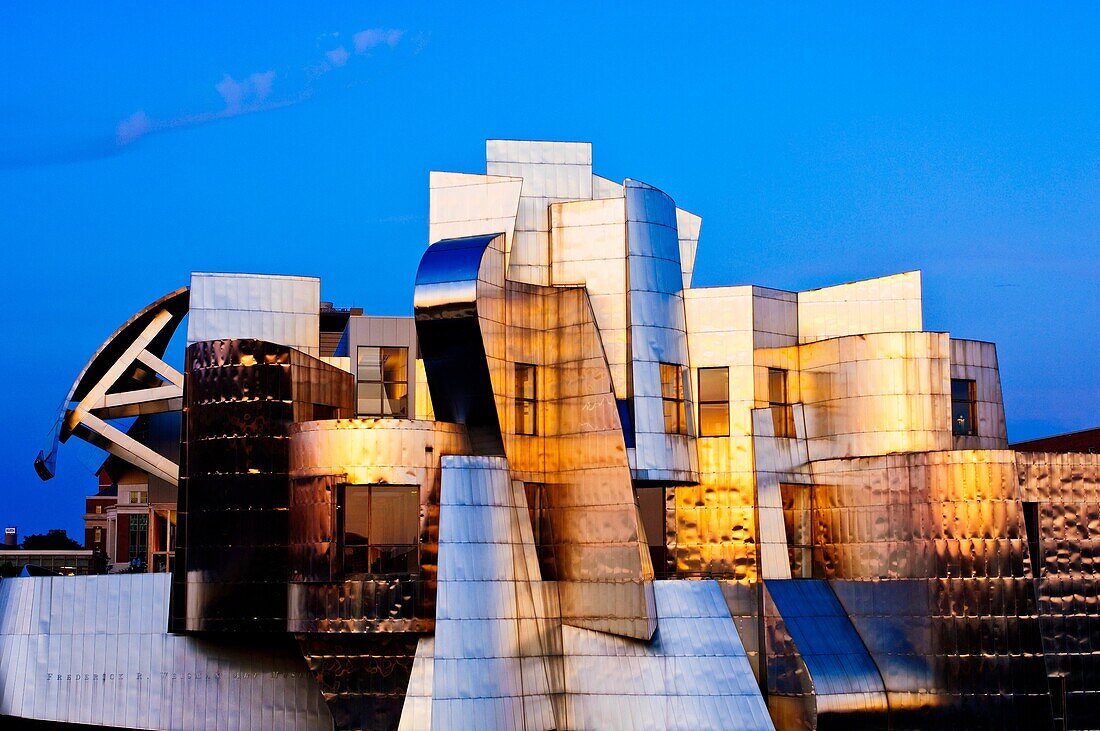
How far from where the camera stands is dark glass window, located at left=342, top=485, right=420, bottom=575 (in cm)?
4494

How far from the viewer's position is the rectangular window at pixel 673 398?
4791 centimetres

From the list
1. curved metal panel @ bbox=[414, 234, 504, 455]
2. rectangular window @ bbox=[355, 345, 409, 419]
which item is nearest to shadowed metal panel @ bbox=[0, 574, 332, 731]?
rectangular window @ bbox=[355, 345, 409, 419]

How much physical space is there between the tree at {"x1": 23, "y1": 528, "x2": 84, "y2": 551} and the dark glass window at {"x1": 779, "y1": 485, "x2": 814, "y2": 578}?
247 ft

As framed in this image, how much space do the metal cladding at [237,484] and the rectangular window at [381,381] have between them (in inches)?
115

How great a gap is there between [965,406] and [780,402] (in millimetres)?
6351

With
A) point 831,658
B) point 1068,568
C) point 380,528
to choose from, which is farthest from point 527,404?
point 1068,568

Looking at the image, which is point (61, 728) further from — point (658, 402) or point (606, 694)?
point (658, 402)

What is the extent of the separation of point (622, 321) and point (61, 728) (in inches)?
1070

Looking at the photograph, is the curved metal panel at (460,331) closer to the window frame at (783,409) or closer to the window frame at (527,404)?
the window frame at (527,404)

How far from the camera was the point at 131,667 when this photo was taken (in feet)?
170

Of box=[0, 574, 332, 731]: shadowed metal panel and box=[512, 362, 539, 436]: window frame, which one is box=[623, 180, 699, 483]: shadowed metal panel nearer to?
box=[512, 362, 539, 436]: window frame

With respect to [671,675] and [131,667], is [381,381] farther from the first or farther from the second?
[671,675]

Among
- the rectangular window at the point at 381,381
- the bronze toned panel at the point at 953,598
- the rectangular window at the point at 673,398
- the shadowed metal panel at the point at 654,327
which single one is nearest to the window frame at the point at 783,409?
the shadowed metal panel at the point at 654,327

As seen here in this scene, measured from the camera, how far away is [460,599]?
43812mm
